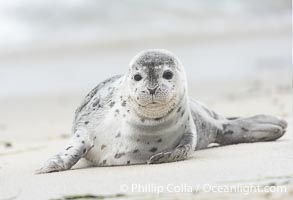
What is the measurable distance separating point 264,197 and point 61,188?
1060 mm

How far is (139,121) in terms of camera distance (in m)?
4.83

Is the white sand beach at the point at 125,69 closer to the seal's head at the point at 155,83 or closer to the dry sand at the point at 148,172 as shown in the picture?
the dry sand at the point at 148,172

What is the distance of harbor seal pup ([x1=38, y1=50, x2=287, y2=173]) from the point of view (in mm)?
4684

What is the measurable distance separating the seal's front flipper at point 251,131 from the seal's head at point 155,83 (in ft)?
3.50

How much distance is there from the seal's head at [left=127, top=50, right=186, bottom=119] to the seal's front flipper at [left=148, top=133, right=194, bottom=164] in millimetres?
219

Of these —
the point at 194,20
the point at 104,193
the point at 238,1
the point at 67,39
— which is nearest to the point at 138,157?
the point at 104,193

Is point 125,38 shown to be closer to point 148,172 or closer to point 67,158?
point 67,158

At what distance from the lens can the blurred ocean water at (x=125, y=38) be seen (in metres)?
12.9

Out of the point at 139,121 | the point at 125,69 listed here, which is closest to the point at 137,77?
the point at 139,121

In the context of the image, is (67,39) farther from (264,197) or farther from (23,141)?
(264,197)

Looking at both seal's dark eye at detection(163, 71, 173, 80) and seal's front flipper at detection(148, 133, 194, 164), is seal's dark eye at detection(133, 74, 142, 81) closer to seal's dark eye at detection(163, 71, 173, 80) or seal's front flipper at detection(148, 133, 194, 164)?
seal's dark eye at detection(163, 71, 173, 80)

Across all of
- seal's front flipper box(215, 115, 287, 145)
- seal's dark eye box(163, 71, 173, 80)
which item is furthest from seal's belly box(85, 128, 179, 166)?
seal's front flipper box(215, 115, 287, 145)

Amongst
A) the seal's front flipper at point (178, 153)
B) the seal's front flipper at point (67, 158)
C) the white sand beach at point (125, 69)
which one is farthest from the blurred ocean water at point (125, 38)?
the seal's front flipper at point (178, 153)

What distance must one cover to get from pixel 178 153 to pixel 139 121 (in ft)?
0.94
